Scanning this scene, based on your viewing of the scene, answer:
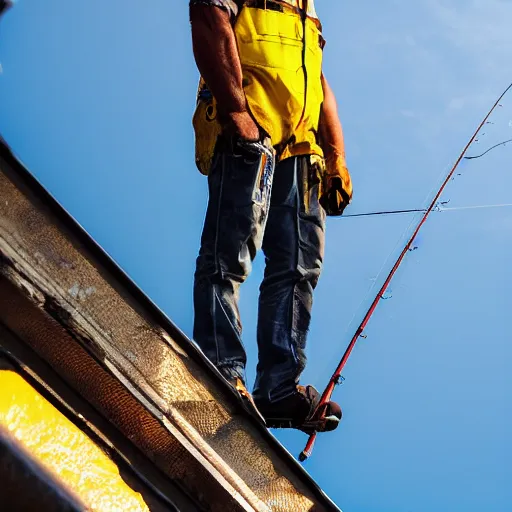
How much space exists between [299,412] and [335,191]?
91 centimetres

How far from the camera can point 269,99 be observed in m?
3.70

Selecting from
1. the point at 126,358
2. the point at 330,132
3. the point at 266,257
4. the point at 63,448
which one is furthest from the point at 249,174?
the point at 63,448

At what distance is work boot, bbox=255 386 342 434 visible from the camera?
344cm

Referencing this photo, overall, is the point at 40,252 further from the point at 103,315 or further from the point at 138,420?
the point at 138,420

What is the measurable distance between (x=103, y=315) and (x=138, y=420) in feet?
0.77

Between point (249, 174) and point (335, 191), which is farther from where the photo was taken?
point (335, 191)

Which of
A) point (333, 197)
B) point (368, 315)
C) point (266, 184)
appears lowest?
point (368, 315)

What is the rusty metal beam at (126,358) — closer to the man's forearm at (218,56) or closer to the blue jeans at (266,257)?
the blue jeans at (266,257)

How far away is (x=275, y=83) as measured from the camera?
3.71m

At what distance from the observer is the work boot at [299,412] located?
3439mm

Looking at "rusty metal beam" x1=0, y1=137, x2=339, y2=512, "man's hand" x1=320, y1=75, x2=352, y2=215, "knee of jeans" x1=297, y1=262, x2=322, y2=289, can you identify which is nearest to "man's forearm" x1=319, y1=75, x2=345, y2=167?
"man's hand" x1=320, y1=75, x2=352, y2=215

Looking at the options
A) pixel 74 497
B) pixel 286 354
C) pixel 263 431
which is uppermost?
pixel 74 497

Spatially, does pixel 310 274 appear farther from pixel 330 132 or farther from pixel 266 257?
pixel 330 132

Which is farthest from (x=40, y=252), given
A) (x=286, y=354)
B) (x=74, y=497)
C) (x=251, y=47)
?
(x=251, y=47)
